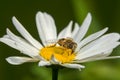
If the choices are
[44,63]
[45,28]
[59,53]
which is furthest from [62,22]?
[44,63]

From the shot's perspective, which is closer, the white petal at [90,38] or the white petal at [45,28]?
the white petal at [90,38]

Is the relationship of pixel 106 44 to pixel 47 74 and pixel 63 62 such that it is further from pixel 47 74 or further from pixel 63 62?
pixel 47 74

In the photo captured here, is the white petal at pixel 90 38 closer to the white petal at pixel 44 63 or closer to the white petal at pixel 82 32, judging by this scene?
the white petal at pixel 82 32

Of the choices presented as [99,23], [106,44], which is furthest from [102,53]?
[99,23]

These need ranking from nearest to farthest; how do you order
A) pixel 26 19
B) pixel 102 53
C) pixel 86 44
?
pixel 102 53 → pixel 86 44 → pixel 26 19

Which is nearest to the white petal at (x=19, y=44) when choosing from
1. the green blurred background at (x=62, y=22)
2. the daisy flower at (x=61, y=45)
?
the daisy flower at (x=61, y=45)

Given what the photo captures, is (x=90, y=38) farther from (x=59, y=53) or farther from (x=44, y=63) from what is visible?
(x=44, y=63)
